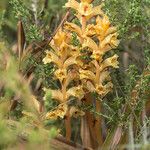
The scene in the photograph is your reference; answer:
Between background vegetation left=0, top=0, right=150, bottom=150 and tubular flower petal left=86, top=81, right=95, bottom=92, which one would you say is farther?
tubular flower petal left=86, top=81, right=95, bottom=92

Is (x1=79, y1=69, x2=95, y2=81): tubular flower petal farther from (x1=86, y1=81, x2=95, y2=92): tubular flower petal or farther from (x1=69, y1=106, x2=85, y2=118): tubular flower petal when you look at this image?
(x1=69, y1=106, x2=85, y2=118): tubular flower petal

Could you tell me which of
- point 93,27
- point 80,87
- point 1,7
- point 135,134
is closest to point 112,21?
point 93,27

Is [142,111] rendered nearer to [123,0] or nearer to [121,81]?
[121,81]

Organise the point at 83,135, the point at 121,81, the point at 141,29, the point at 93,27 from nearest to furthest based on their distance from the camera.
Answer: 1. the point at 93,27
2. the point at 83,135
3. the point at 121,81
4. the point at 141,29

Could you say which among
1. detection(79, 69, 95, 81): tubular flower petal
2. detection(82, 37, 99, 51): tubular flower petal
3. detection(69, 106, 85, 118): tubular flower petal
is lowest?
detection(69, 106, 85, 118): tubular flower petal

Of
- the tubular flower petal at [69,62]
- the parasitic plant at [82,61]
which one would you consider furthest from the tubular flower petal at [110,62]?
the tubular flower petal at [69,62]

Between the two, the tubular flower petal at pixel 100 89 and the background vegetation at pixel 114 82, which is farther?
the tubular flower petal at pixel 100 89

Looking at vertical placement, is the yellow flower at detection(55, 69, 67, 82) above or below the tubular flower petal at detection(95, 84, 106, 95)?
above

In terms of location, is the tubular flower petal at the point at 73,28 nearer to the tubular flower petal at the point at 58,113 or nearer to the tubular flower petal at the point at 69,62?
the tubular flower petal at the point at 69,62

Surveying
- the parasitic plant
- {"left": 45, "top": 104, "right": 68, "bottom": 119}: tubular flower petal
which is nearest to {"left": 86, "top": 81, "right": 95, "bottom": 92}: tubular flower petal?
the parasitic plant
